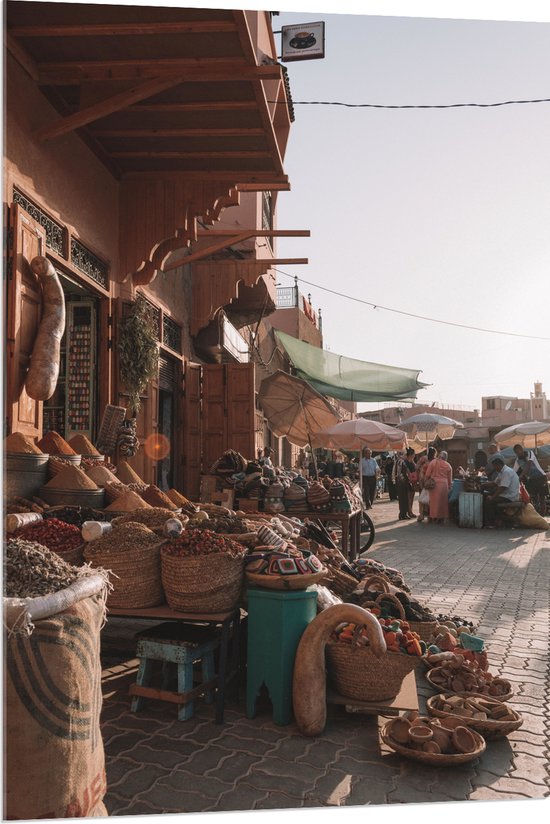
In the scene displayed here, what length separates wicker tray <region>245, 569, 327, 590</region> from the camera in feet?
10.6

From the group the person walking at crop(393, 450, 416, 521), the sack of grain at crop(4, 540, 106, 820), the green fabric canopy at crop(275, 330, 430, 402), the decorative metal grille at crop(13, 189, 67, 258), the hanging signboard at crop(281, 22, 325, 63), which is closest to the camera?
the sack of grain at crop(4, 540, 106, 820)

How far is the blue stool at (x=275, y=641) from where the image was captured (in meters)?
3.14

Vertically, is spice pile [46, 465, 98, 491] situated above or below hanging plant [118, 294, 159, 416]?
below

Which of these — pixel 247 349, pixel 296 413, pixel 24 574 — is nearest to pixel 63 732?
pixel 24 574

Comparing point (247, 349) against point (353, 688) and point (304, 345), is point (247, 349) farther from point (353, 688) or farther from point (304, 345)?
point (353, 688)

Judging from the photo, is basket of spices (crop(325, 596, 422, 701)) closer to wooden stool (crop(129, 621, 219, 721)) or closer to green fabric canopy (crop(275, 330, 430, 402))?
wooden stool (crop(129, 621, 219, 721))

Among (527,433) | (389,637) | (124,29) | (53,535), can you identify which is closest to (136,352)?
(124,29)

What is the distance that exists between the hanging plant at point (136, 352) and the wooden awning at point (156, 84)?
1411mm

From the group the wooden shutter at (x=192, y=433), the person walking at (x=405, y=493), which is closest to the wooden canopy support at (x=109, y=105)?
the wooden shutter at (x=192, y=433)

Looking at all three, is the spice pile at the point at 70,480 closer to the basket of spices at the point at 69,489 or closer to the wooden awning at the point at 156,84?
the basket of spices at the point at 69,489

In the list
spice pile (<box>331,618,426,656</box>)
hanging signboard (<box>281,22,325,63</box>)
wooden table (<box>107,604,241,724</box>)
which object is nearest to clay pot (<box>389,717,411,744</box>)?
spice pile (<box>331,618,426,656</box>)

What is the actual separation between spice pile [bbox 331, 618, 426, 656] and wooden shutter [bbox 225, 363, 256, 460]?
531cm

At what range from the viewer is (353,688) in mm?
3158

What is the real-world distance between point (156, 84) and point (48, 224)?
1348mm
